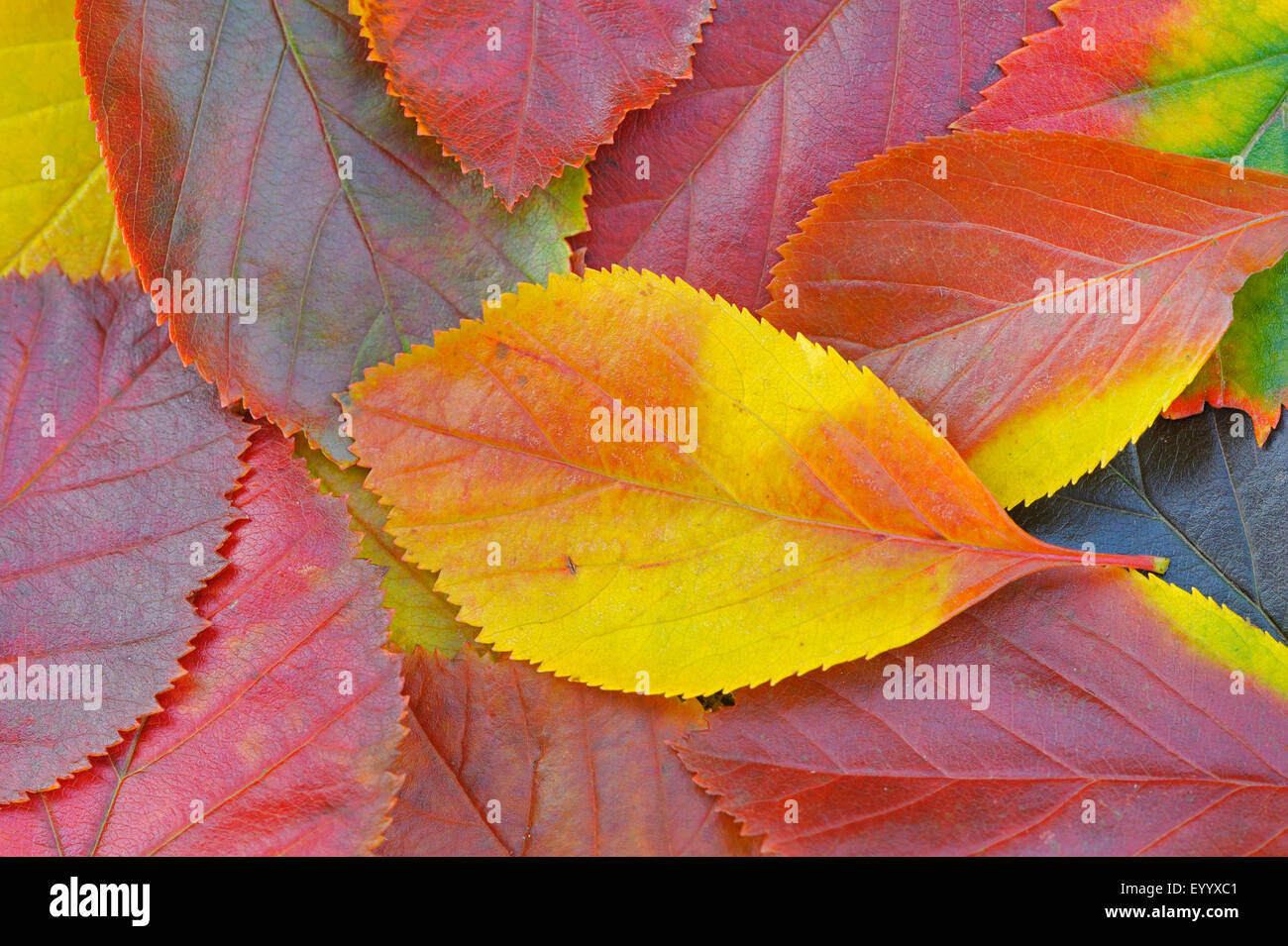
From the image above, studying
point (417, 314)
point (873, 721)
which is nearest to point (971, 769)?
point (873, 721)

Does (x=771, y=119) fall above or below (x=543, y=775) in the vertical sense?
above

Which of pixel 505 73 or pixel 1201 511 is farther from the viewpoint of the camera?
pixel 1201 511

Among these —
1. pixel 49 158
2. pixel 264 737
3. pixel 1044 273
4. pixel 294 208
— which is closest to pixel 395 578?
pixel 264 737

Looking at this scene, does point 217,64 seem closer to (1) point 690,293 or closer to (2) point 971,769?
(1) point 690,293

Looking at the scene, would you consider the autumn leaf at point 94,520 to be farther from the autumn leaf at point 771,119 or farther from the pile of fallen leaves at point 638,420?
the autumn leaf at point 771,119

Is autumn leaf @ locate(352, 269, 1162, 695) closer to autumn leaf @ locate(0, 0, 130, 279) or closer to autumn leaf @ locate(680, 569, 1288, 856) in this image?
autumn leaf @ locate(680, 569, 1288, 856)

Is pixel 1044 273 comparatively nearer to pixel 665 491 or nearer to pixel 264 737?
pixel 665 491
